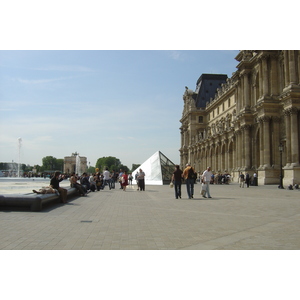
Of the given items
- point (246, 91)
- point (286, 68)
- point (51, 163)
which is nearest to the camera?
point (286, 68)

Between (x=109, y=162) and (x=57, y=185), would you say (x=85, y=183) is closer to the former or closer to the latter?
(x=57, y=185)

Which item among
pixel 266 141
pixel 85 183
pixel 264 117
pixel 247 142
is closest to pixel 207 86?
pixel 247 142

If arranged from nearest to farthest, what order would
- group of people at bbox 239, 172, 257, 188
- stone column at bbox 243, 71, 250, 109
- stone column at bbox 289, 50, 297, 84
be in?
stone column at bbox 289, 50, 297, 84, group of people at bbox 239, 172, 257, 188, stone column at bbox 243, 71, 250, 109

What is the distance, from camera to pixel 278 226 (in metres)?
7.83

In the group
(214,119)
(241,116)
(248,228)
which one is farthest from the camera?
(214,119)

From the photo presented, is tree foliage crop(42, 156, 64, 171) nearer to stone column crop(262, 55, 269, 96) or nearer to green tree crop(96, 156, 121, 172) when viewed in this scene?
green tree crop(96, 156, 121, 172)

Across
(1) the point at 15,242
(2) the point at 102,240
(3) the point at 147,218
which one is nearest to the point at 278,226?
(3) the point at 147,218

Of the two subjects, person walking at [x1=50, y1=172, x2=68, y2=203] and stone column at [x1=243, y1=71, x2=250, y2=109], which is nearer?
person walking at [x1=50, y1=172, x2=68, y2=203]

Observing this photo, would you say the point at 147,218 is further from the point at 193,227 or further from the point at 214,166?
the point at 214,166

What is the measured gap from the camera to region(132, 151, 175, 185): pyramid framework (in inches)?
1677

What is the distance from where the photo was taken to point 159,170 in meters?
43.6

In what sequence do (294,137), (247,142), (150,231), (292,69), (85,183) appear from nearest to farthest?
(150,231), (85,183), (294,137), (292,69), (247,142)

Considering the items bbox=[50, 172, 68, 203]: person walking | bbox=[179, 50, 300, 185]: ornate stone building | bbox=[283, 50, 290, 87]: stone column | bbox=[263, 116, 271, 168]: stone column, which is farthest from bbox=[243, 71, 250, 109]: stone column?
bbox=[50, 172, 68, 203]: person walking
